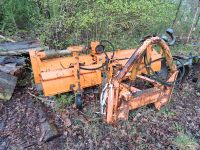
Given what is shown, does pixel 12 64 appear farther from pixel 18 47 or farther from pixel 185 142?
pixel 185 142

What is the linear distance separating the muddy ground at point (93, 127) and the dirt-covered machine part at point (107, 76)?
0.19 metres

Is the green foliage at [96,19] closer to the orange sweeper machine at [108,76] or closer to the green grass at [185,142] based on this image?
the orange sweeper machine at [108,76]

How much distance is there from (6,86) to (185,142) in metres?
2.91

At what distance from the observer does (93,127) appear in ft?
10.6

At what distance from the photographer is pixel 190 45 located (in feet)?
22.2

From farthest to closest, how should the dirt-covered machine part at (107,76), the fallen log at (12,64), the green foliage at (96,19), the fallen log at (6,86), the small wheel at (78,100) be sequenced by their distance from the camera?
the green foliage at (96,19)
the fallen log at (12,64)
the fallen log at (6,86)
the small wheel at (78,100)
the dirt-covered machine part at (107,76)

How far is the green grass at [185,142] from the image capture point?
3.00 m

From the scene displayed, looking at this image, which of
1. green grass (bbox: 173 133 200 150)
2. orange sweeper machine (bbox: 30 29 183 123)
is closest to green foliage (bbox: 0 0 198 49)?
orange sweeper machine (bbox: 30 29 183 123)

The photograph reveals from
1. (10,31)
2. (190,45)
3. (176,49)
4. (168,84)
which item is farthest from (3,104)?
(190,45)

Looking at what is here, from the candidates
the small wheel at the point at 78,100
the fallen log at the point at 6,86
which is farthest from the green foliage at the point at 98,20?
the small wheel at the point at 78,100

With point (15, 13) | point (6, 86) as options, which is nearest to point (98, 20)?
point (6, 86)

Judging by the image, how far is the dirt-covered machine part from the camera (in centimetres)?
296

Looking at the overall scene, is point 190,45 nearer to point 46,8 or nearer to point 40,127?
point 46,8

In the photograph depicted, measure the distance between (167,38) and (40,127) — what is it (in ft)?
8.21
